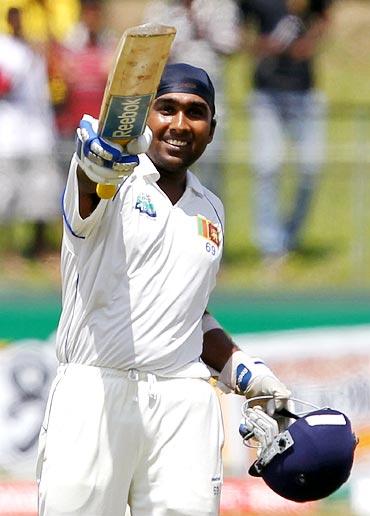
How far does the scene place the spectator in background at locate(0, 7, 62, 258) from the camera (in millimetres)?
10523

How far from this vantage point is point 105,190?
4715 mm

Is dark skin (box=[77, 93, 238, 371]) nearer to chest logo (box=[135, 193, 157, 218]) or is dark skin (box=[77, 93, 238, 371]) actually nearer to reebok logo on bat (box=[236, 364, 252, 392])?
chest logo (box=[135, 193, 157, 218])

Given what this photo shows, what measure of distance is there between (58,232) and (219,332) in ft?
17.5

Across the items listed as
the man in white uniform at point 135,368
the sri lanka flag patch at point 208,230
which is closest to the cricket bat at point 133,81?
the man in white uniform at point 135,368

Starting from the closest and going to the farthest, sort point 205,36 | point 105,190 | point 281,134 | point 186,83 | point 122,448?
point 105,190 → point 122,448 → point 186,83 → point 281,134 → point 205,36

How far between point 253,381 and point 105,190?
125cm

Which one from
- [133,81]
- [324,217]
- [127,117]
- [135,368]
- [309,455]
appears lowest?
[324,217]

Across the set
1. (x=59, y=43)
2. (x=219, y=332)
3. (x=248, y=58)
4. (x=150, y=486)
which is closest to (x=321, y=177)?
(x=248, y=58)

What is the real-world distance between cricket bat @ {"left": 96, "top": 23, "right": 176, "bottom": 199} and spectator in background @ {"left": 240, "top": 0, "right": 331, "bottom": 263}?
6.47m

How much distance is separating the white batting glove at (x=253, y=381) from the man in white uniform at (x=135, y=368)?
0.28 m

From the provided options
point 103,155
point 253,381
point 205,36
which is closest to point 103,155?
point 103,155

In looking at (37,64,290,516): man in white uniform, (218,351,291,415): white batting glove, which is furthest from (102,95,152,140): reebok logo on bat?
(218,351,291,415): white batting glove

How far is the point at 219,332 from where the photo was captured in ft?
19.0

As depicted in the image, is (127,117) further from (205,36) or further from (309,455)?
(205,36)
